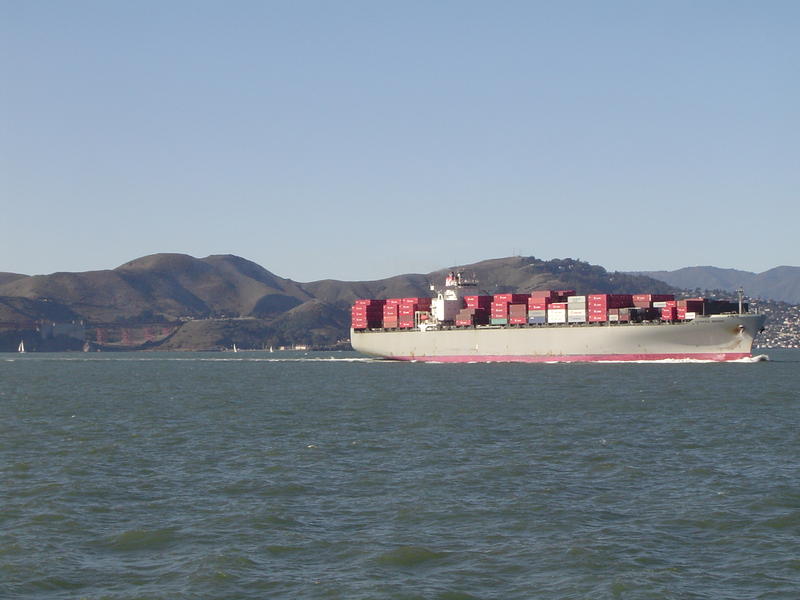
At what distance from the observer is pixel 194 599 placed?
22188 mm

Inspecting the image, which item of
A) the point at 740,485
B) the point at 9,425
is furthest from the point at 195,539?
the point at 9,425

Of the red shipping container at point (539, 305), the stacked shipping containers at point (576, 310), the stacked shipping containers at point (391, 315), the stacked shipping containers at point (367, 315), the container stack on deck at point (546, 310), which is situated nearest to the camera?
the container stack on deck at point (546, 310)

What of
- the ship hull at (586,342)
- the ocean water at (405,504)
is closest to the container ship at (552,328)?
the ship hull at (586,342)

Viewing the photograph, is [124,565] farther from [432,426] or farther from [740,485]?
[432,426]

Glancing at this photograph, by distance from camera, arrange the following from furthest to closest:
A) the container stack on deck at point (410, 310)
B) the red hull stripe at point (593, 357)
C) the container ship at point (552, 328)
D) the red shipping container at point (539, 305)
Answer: the container stack on deck at point (410, 310) → the red shipping container at point (539, 305) → the red hull stripe at point (593, 357) → the container ship at point (552, 328)

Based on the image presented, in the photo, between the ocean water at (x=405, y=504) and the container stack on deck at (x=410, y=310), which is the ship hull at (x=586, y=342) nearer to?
the container stack on deck at (x=410, y=310)

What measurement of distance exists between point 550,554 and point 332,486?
11.5 m

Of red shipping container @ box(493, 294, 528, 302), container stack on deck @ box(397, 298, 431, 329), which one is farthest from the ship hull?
red shipping container @ box(493, 294, 528, 302)

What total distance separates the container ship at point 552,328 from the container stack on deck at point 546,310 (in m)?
0.13

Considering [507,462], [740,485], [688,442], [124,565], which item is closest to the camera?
[124,565]

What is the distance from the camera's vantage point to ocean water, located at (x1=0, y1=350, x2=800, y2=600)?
2362cm

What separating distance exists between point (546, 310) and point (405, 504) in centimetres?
10191

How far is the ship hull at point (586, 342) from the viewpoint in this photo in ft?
380

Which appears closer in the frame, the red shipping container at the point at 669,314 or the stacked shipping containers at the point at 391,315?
the red shipping container at the point at 669,314
